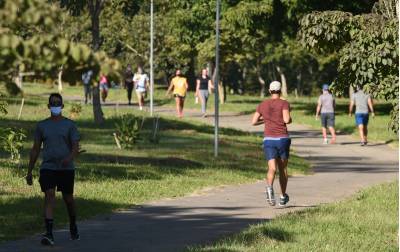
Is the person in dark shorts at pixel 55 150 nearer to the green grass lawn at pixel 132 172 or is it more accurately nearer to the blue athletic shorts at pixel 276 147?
the green grass lawn at pixel 132 172

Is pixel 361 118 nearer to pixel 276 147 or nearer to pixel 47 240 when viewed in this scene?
pixel 276 147

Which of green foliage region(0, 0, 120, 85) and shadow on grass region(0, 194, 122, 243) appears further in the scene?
shadow on grass region(0, 194, 122, 243)

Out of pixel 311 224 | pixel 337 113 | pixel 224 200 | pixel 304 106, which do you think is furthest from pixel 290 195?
pixel 304 106

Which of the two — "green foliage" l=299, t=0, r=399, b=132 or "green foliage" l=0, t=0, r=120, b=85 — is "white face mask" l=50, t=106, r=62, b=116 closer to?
"green foliage" l=299, t=0, r=399, b=132

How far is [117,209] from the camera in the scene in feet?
41.9

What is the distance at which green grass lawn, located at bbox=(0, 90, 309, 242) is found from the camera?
40.0 ft

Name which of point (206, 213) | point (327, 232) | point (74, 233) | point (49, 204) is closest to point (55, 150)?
point (49, 204)

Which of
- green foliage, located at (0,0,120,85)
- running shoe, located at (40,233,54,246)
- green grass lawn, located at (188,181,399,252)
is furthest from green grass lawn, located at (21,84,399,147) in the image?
green foliage, located at (0,0,120,85)

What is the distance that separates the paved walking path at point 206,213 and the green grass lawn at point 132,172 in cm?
38

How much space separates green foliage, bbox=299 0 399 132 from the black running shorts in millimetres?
3658

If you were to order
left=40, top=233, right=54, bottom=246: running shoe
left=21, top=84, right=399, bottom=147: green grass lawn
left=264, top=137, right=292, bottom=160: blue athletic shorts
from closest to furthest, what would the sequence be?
left=40, top=233, right=54, bottom=246: running shoe
left=264, top=137, right=292, bottom=160: blue athletic shorts
left=21, top=84, right=399, bottom=147: green grass lawn

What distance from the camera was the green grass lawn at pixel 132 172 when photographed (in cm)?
1219

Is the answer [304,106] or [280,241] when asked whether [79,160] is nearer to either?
[280,241]

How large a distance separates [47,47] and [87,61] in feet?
0.56
